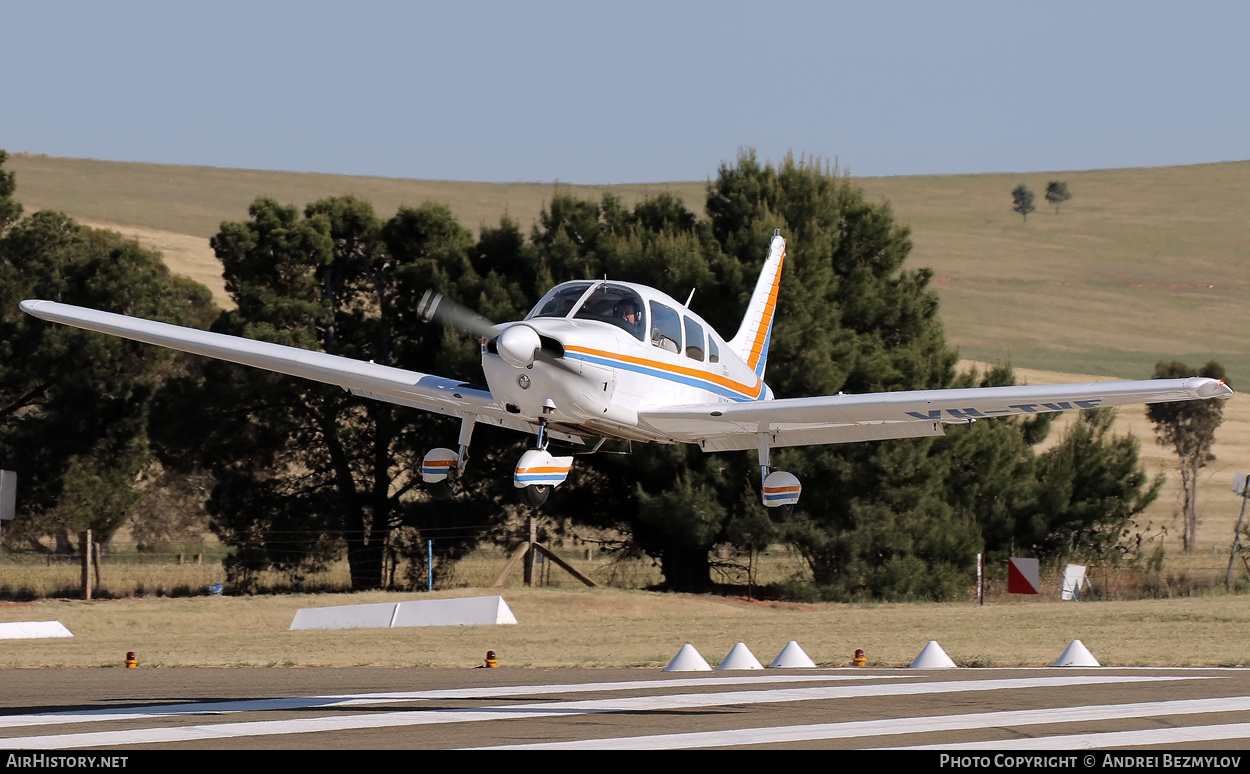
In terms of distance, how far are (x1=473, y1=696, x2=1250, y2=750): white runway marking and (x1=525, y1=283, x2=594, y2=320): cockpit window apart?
6.97m

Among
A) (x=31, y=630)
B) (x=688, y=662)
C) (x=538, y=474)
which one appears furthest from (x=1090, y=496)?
(x=538, y=474)

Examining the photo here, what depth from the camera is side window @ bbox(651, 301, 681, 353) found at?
17.7m

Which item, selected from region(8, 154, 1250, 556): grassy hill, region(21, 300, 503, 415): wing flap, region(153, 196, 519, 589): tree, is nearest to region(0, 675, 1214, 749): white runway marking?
region(21, 300, 503, 415): wing flap

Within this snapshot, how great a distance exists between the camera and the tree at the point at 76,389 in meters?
43.9

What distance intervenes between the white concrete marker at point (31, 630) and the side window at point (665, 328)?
1557cm

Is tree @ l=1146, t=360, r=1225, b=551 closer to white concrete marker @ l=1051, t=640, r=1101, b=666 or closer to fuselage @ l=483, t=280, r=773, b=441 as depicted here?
white concrete marker @ l=1051, t=640, r=1101, b=666

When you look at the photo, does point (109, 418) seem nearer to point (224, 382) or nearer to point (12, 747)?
point (224, 382)

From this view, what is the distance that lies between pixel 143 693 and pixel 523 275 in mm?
26845

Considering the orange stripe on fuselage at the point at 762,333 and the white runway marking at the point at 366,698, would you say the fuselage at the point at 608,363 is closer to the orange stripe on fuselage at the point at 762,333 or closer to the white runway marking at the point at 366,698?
the white runway marking at the point at 366,698

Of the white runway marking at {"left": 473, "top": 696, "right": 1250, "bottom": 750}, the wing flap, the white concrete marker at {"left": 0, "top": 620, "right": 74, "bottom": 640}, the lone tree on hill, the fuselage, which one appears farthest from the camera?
the lone tree on hill

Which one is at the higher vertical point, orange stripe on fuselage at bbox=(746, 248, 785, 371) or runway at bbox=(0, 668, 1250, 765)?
orange stripe on fuselage at bbox=(746, 248, 785, 371)

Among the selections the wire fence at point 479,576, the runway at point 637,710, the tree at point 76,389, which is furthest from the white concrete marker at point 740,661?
the tree at point 76,389

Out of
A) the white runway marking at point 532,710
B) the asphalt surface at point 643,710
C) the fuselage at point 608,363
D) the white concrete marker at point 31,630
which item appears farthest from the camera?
the white concrete marker at point 31,630
